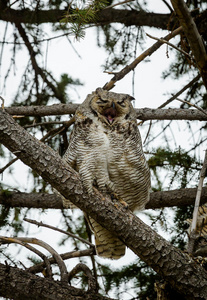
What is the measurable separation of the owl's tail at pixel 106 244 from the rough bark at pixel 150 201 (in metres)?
0.54

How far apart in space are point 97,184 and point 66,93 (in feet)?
5.20

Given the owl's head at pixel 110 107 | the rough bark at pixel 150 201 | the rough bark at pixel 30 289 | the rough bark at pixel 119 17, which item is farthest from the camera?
the rough bark at pixel 119 17

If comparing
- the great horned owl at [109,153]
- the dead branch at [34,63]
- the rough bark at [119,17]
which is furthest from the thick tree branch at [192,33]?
the dead branch at [34,63]

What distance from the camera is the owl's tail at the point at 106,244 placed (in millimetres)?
2896

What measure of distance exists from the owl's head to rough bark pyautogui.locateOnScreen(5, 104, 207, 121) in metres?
0.23

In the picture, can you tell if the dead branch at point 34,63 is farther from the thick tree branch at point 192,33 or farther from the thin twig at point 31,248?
the thick tree branch at point 192,33

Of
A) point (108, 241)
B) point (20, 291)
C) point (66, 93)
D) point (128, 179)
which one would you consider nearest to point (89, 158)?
point (128, 179)

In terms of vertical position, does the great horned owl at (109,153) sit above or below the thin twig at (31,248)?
above

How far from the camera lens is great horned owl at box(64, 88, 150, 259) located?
263cm

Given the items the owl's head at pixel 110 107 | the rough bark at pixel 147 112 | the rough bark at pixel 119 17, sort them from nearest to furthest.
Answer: the owl's head at pixel 110 107 < the rough bark at pixel 147 112 < the rough bark at pixel 119 17

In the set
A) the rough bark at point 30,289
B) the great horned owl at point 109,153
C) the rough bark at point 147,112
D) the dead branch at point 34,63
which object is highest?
the dead branch at point 34,63

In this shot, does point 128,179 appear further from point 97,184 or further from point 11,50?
point 11,50

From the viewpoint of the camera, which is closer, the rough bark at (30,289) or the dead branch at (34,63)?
the rough bark at (30,289)

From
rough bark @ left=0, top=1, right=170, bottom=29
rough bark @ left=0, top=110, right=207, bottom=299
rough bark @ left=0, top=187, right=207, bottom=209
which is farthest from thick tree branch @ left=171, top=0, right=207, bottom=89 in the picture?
rough bark @ left=0, top=1, right=170, bottom=29
